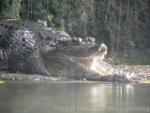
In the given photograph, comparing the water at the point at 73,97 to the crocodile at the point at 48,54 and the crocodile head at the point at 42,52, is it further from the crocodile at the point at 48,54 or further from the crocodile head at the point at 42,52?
the crocodile head at the point at 42,52

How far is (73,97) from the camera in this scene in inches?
455

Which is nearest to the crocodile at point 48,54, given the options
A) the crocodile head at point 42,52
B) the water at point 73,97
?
the crocodile head at point 42,52

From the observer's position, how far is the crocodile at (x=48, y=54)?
15.5 m

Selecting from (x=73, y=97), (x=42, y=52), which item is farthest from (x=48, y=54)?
(x=73, y=97)

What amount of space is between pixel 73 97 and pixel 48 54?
4675 millimetres

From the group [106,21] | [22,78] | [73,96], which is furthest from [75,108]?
[106,21]

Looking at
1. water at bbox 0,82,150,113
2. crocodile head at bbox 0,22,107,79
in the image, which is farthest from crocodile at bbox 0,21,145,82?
water at bbox 0,82,150,113

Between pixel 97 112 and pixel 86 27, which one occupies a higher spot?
pixel 86 27

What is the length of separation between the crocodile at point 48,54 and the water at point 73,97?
135 cm

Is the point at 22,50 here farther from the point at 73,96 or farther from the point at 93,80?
the point at 73,96

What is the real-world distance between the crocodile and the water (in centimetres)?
135

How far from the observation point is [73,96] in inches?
461

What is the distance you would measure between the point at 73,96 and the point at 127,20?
9.97 meters

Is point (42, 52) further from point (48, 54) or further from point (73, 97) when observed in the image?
point (73, 97)
